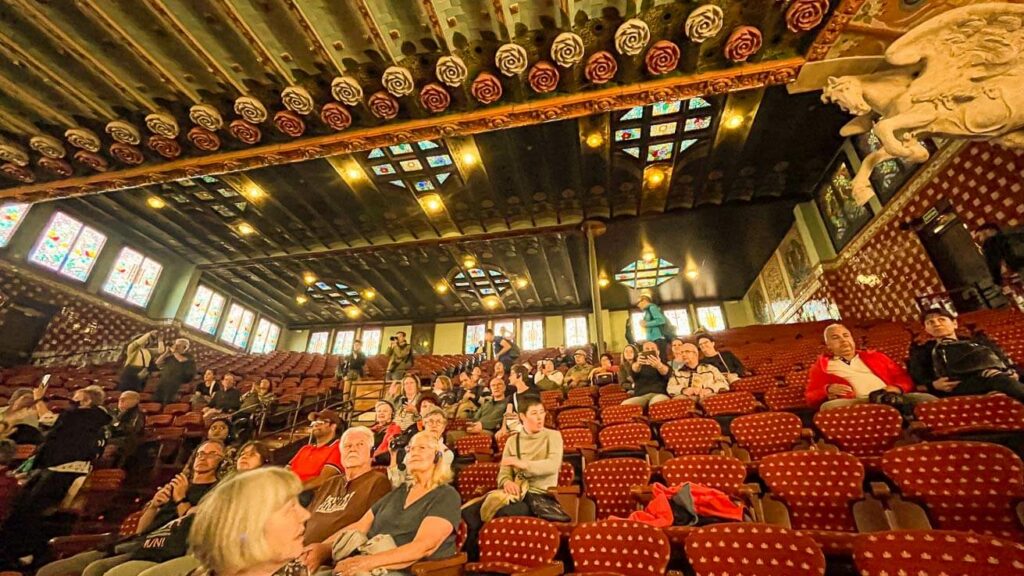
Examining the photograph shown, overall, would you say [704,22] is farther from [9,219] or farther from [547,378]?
[9,219]

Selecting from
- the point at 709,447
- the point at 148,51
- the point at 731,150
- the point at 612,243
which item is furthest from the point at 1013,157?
the point at 148,51

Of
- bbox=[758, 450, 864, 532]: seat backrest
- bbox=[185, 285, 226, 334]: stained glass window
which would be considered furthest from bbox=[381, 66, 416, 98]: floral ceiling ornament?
bbox=[185, 285, 226, 334]: stained glass window

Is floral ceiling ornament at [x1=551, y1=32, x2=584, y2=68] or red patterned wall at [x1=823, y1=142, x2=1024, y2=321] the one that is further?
red patterned wall at [x1=823, y1=142, x2=1024, y2=321]

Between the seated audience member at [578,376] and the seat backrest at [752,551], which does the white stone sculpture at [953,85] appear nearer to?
the seated audience member at [578,376]

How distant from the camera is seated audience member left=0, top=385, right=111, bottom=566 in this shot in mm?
3011

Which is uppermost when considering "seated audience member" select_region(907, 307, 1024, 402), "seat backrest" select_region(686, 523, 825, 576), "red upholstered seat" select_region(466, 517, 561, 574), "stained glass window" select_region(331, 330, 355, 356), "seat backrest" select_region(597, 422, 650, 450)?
"stained glass window" select_region(331, 330, 355, 356)

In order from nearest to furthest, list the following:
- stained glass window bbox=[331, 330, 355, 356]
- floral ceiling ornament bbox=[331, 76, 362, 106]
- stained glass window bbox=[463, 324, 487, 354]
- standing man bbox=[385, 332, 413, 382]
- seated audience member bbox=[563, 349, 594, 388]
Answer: floral ceiling ornament bbox=[331, 76, 362, 106], seated audience member bbox=[563, 349, 594, 388], standing man bbox=[385, 332, 413, 382], stained glass window bbox=[463, 324, 487, 354], stained glass window bbox=[331, 330, 355, 356]

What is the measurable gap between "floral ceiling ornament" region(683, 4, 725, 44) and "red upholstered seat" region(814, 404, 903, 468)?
4.73m

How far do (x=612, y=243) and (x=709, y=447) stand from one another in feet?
29.8

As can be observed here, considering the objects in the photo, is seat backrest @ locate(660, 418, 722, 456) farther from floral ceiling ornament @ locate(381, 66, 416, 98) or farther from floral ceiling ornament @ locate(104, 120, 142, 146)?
floral ceiling ornament @ locate(104, 120, 142, 146)

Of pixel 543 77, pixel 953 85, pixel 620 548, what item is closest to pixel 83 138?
pixel 543 77

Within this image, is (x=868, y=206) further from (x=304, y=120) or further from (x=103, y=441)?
(x=103, y=441)

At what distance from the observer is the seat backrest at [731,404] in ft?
11.0

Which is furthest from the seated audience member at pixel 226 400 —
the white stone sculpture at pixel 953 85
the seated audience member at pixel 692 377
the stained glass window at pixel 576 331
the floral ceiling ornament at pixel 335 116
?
the stained glass window at pixel 576 331
